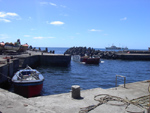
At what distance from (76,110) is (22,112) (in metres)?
2.09

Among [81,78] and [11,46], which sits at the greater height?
[11,46]

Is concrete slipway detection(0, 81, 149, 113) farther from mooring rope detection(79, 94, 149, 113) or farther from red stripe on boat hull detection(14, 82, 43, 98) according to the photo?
red stripe on boat hull detection(14, 82, 43, 98)

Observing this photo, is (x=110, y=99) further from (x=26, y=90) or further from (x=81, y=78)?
(x=81, y=78)

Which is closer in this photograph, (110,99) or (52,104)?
(52,104)

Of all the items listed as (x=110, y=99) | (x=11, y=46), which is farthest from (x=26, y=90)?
(x=11, y=46)

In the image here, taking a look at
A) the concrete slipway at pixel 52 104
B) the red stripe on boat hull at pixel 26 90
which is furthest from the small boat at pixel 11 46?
the concrete slipway at pixel 52 104

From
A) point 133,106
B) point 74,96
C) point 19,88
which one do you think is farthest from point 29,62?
point 133,106

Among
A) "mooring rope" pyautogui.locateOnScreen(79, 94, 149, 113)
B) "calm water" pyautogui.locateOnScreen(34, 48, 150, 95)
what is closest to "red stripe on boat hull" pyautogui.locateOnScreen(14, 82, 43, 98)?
"calm water" pyautogui.locateOnScreen(34, 48, 150, 95)

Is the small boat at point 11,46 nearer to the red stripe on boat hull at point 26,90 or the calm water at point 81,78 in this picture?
the calm water at point 81,78

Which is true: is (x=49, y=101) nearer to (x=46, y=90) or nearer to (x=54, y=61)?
(x=46, y=90)

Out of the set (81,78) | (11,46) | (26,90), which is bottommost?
(81,78)

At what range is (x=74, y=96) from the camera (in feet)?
25.3

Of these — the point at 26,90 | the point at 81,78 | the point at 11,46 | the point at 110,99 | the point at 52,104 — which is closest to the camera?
the point at 52,104

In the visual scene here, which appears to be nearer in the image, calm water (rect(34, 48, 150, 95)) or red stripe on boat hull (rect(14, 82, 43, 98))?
red stripe on boat hull (rect(14, 82, 43, 98))
